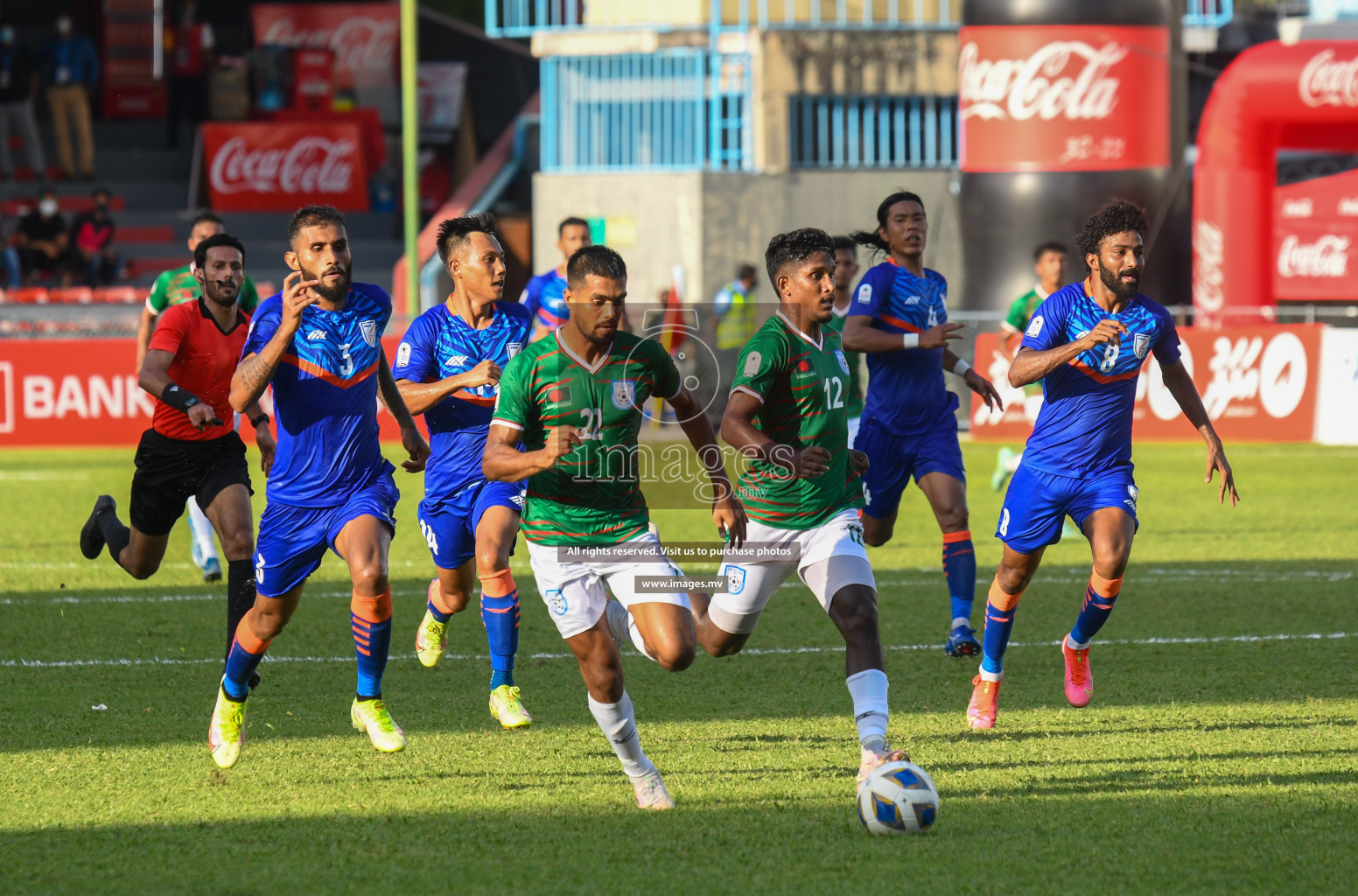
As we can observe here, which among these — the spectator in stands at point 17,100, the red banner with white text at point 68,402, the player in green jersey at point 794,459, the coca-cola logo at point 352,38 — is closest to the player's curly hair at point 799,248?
the player in green jersey at point 794,459

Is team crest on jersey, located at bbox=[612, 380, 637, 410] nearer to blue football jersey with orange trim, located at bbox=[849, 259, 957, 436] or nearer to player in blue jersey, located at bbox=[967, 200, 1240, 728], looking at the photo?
player in blue jersey, located at bbox=[967, 200, 1240, 728]

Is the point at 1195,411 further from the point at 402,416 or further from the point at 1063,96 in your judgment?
the point at 1063,96

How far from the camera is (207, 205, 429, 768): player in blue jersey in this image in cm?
690

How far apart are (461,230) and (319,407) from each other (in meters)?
1.40

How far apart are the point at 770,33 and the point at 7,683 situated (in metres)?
20.8

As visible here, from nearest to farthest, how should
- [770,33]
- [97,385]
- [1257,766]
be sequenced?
1. [1257,766]
2. [97,385]
3. [770,33]

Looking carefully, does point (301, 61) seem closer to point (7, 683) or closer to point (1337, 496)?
point (1337, 496)

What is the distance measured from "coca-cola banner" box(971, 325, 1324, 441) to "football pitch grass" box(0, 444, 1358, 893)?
9707 millimetres

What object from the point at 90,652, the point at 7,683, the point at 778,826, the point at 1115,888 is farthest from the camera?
the point at 90,652

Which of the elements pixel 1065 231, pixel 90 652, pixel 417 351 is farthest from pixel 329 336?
pixel 1065 231

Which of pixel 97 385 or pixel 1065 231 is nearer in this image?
pixel 97 385

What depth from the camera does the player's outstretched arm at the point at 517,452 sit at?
582 centimetres

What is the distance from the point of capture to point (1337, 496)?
16688 millimetres

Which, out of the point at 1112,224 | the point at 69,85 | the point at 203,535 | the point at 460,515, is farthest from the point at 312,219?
the point at 69,85
